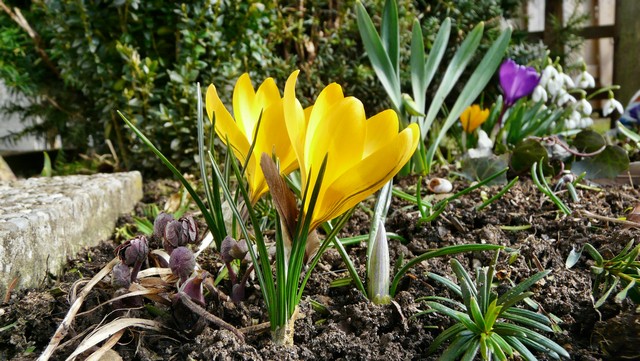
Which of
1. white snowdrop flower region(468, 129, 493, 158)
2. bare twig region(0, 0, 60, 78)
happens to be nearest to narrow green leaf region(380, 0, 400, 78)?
white snowdrop flower region(468, 129, 493, 158)

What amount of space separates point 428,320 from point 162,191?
1.42 m

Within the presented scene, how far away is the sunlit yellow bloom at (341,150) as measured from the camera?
69 cm

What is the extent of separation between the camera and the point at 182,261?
2.65 ft

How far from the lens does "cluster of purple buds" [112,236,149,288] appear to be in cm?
81

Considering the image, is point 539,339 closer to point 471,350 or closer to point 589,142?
point 471,350

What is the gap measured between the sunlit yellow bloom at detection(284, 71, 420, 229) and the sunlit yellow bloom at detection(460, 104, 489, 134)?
161 centimetres

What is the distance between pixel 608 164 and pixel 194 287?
1.34m

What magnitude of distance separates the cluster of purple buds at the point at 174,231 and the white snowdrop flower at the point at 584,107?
2035 mm

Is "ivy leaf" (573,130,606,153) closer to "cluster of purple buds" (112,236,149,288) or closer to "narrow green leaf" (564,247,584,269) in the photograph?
"narrow green leaf" (564,247,584,269)

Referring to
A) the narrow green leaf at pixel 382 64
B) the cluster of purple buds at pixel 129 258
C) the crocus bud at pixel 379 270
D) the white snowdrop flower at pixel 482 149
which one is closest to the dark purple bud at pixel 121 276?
the cluster of purple buds at pixel 129 258

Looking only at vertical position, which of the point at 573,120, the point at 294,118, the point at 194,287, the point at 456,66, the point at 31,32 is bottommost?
the point at 573,120

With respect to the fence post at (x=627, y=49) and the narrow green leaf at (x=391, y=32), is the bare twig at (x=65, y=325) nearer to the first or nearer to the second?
the narrow green leaf at (x=391, y=32)

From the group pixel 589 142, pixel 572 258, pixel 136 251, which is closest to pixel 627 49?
pixel 589 142

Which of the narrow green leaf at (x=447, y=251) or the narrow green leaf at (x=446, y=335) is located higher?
the narrow green leaf at (x=447, y=251)
